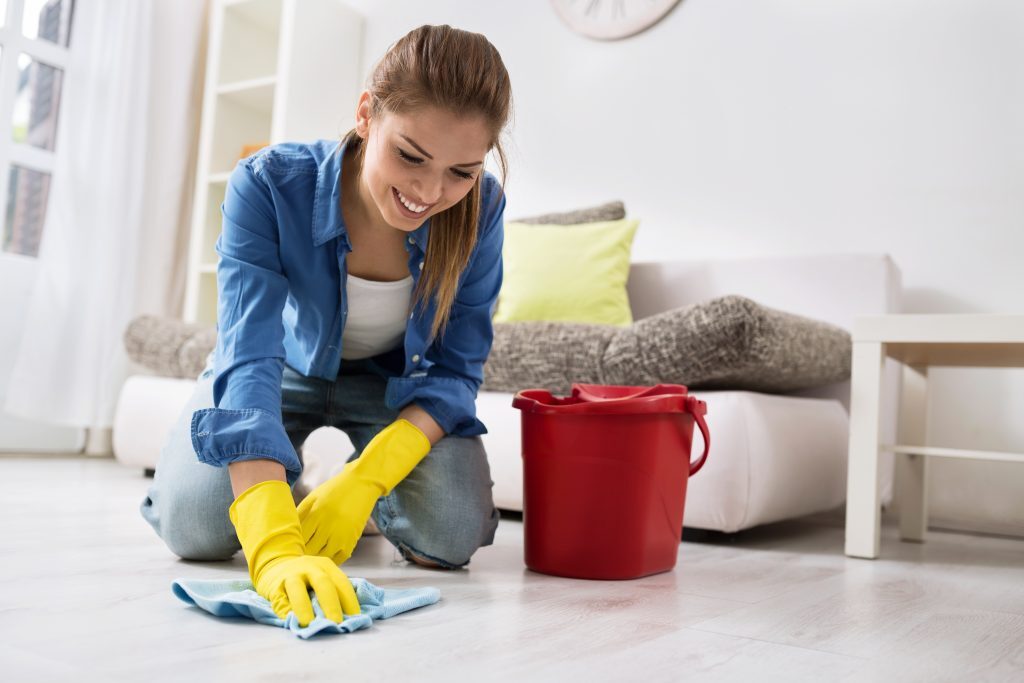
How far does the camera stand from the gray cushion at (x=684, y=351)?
1687mm

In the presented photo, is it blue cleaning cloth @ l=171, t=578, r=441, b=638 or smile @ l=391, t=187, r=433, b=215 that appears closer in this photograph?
blue cleaning cloth @ l=171, t=578, r=441, b=638

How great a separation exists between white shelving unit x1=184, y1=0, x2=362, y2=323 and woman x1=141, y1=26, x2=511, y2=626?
1909 mm

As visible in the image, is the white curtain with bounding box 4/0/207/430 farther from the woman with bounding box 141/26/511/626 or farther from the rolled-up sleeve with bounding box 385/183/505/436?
the rolled-up sleeve with bounding box 385/183/505/436

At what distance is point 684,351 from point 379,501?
25.5 inches

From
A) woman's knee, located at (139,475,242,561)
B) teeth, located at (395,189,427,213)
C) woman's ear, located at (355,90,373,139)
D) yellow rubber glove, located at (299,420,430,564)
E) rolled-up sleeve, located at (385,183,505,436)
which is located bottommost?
woman's knee, located at (139,475,242,561)

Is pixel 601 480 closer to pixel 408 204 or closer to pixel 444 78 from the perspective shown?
pixel 408 204

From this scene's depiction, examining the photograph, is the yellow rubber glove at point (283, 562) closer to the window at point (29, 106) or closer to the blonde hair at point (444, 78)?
the blonde hair at point (444, 78)

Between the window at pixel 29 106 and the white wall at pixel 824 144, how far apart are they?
151 centimetres

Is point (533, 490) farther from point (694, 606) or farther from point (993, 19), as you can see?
point (993, 19)

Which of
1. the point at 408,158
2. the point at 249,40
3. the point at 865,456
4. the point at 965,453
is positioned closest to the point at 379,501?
the point at 408,158

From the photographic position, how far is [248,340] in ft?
Answer: 3.91

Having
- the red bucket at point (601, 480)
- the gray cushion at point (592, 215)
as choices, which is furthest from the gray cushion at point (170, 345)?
the red bucket at point (601, 480)

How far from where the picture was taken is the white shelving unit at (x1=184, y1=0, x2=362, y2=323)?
313cm

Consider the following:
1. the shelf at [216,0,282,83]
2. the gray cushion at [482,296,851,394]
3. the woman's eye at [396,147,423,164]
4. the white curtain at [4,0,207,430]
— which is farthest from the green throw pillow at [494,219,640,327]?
the shelf at [216,0,282,83]
